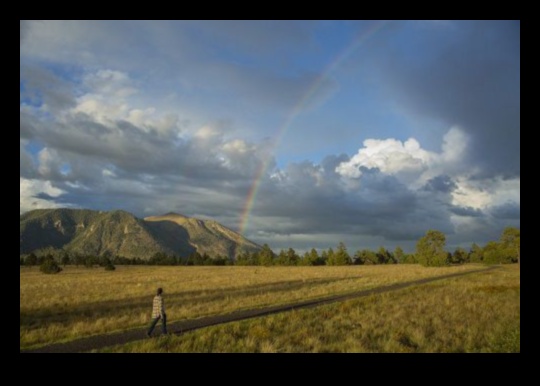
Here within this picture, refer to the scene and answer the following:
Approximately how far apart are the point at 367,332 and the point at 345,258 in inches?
3912

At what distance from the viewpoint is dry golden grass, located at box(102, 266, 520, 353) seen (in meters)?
13.3

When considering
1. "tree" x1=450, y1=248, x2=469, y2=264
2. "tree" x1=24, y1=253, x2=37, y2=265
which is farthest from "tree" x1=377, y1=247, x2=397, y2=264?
"tree" x1=24, y1=253, x2=37, y2=265

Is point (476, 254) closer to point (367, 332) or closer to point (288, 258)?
point (288, 258)

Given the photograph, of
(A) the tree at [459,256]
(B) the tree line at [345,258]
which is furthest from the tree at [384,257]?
(A) the tree at [459,256]

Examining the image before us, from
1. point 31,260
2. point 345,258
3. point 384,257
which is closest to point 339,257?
point 345,258

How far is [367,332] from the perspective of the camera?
16.0 metres

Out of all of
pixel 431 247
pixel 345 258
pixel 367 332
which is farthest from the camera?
pixel 345 258

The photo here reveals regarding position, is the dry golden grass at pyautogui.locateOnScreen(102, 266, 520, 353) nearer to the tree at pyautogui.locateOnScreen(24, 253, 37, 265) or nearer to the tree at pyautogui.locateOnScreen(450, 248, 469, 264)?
the tree at pyautogui.locateOnScreen(24, 253, 37, 265)
